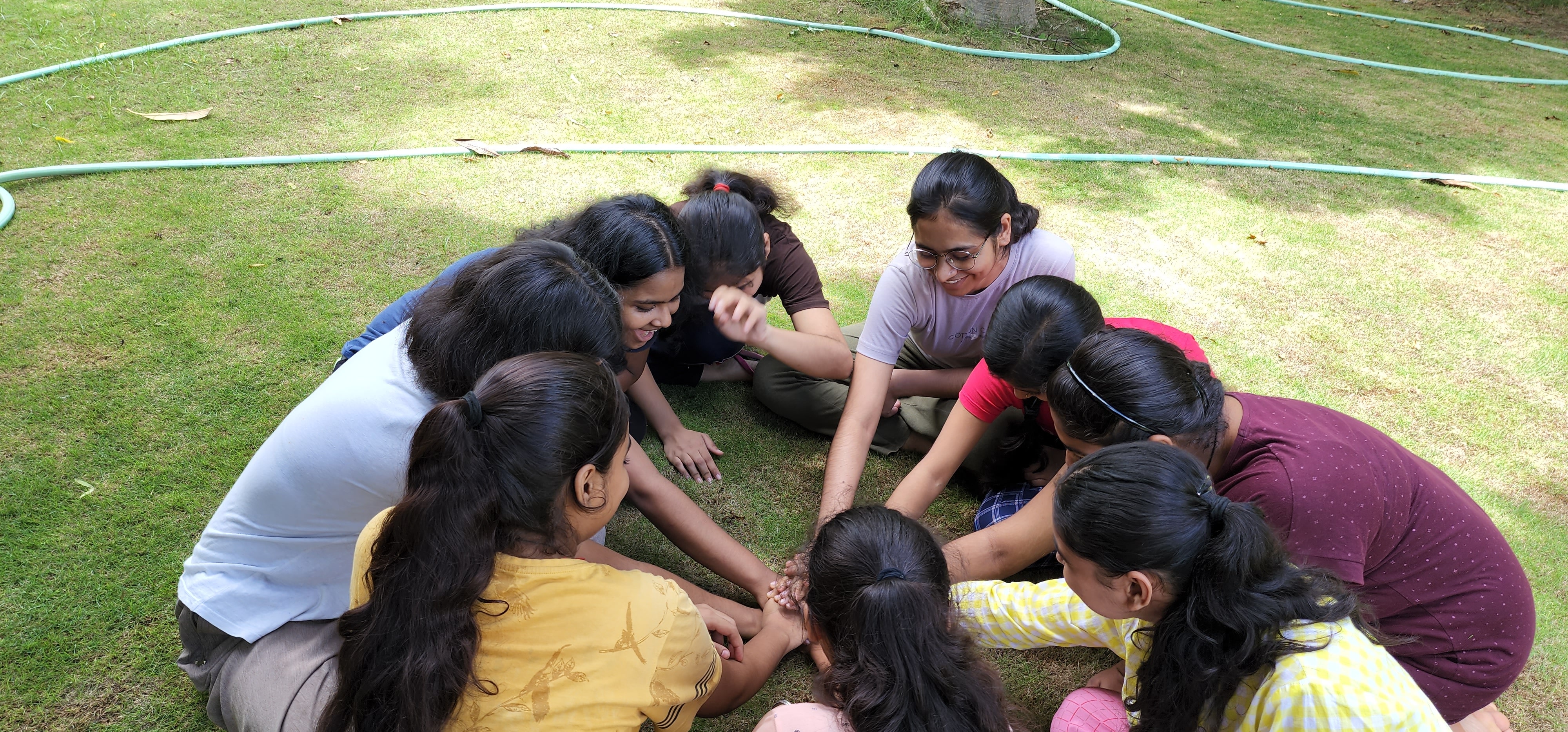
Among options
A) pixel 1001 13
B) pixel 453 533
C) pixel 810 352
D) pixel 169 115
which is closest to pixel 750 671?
pixel 453 533

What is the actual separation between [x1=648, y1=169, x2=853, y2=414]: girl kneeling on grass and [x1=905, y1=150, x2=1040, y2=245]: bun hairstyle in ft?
1.44

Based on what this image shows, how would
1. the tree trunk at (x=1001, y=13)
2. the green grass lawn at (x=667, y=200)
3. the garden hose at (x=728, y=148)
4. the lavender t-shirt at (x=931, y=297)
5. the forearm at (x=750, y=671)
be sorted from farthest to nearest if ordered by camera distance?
the tree trunk at (x=1001, y=13) < the garden hose at (x=728, y=148) < the lavender t-shirt at (x=931, y=297) < the green grass lawn at (x=667, y=200) < the forearm at (x=750, y=671)

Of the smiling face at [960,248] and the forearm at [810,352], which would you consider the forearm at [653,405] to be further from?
the smiling face at [960,248]

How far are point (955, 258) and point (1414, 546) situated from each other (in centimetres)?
118

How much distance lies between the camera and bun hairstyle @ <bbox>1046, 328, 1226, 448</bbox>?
1.68m

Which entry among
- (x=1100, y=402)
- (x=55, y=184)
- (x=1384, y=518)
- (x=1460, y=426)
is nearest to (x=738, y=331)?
(x=1100, y=402)

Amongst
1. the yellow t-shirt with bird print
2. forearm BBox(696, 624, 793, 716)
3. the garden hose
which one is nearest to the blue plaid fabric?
forearm BBox(696, 624, 793, 716)

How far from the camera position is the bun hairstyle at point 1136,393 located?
1.68 meters

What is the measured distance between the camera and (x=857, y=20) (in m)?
6.75

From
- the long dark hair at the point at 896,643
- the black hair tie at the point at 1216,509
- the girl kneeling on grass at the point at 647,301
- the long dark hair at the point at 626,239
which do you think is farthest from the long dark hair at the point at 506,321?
the black hair tie at the point at 1216,509

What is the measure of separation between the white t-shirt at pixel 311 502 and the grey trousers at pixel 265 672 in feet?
0.11

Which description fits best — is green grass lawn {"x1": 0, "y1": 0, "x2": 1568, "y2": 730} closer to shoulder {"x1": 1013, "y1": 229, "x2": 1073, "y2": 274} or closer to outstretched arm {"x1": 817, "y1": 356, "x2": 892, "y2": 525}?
outstretched arm {"x1": 817, "y1": 356, "x2": 892, "y2": 525}

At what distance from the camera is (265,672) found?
1.61 m

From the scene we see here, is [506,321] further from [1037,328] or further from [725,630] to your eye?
[1037,328]
